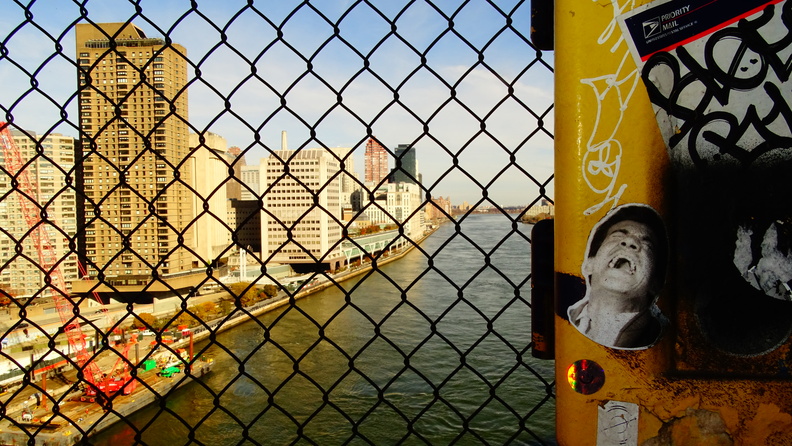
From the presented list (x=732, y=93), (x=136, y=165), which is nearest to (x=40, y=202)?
(x=136, y=165)

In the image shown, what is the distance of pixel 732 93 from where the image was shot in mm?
709

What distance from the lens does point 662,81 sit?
0.73 meters

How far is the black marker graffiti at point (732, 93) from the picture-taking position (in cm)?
70

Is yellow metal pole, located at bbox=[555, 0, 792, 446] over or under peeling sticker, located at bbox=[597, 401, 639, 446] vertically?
over

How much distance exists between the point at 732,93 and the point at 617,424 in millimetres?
537

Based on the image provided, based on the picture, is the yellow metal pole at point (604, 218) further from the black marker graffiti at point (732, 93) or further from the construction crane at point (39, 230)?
the construction crane at point (39, 230)

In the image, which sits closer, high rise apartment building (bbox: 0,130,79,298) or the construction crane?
the construction crane

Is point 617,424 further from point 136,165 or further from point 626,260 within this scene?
point 136,165

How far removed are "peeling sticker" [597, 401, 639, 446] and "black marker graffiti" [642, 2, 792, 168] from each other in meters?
0.40

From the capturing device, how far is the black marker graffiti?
0.70 meters

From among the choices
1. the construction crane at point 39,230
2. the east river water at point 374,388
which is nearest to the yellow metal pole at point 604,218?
the construction crane at point 39,230

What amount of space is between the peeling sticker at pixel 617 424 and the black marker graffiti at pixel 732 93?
1.30 ft

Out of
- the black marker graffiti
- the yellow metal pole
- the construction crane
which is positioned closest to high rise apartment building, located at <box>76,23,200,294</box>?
the construction crane

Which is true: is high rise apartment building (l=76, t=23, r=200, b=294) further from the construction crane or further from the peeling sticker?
the peeling sticker
